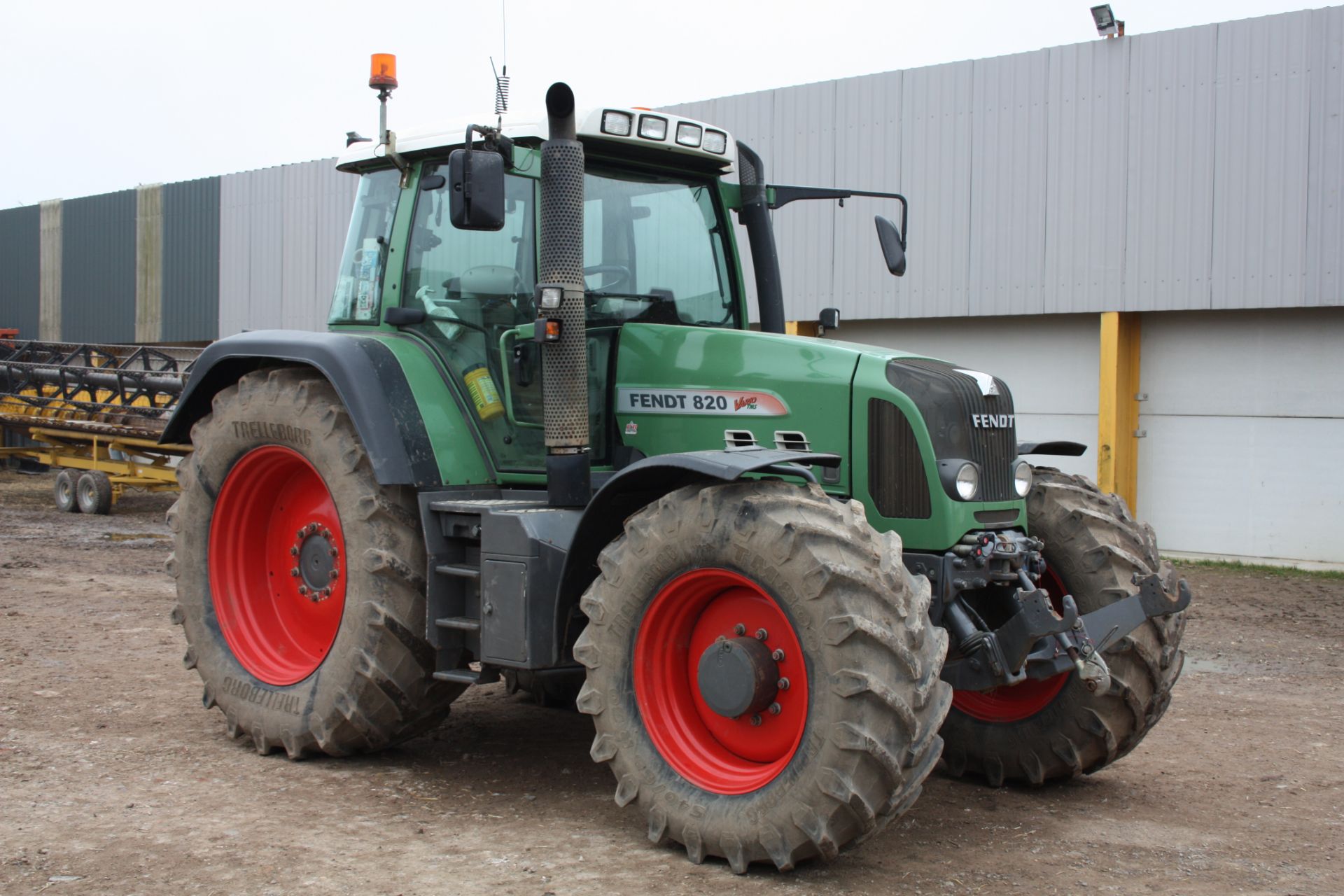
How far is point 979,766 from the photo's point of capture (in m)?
5.88

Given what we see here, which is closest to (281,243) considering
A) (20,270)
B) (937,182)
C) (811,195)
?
(20,270)

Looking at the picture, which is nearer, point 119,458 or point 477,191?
point 477,191

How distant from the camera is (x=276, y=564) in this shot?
645 cm

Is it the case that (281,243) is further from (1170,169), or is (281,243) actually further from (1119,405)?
(1170,169)

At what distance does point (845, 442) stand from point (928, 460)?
0.33 meters

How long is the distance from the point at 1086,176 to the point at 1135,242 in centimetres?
92

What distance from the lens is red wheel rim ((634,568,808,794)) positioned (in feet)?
14.8

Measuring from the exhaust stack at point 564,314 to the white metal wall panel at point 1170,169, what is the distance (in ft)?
32.8

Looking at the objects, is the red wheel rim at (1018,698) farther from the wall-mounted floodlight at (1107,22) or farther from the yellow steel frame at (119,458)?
the yellow steel frame at (119,458)

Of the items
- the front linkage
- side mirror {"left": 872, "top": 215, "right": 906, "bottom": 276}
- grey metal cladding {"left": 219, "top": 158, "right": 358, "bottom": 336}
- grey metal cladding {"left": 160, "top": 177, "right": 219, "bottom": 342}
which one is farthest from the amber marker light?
grey metal cladding {"left": 160, "top": 177, "right": 219, "bottom": 342}

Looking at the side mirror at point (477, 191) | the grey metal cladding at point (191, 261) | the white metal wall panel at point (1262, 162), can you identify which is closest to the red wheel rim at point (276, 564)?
the side mirror at point (477, 191)

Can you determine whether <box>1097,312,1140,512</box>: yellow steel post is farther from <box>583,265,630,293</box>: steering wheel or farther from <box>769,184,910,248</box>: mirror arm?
<box>583,265,630,293</box>: steering wheel

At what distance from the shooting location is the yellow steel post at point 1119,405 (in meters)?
13.9

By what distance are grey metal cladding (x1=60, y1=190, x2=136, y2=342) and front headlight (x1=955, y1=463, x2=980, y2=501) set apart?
22.6 meters
